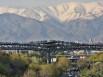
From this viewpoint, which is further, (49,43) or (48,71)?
(49,43)

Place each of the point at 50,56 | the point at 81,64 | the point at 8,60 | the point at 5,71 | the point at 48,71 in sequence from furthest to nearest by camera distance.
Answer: the point at 50,56 < the point at 81,64 < the point at 8,60 < the point at 48,71 < the point at 5,71

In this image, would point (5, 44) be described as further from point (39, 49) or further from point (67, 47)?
point (67, 47)

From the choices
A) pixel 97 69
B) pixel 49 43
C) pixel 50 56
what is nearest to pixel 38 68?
pixel 97 69

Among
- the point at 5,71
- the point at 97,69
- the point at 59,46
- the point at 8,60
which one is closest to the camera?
the point at 5,71

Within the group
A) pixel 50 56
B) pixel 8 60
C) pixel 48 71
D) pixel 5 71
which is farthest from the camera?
pixel 50 56

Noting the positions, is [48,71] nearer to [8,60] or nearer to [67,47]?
[8,60]

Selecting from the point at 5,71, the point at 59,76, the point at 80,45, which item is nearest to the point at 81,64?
the point at 80,45

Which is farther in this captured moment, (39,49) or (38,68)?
(39,49)

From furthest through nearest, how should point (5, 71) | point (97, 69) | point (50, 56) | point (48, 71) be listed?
1. point (50, 56)
2. point (97, 69)
3. point (48, 71)
4. point (5, 71)

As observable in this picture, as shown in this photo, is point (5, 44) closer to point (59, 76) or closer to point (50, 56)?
point (50, 56)
